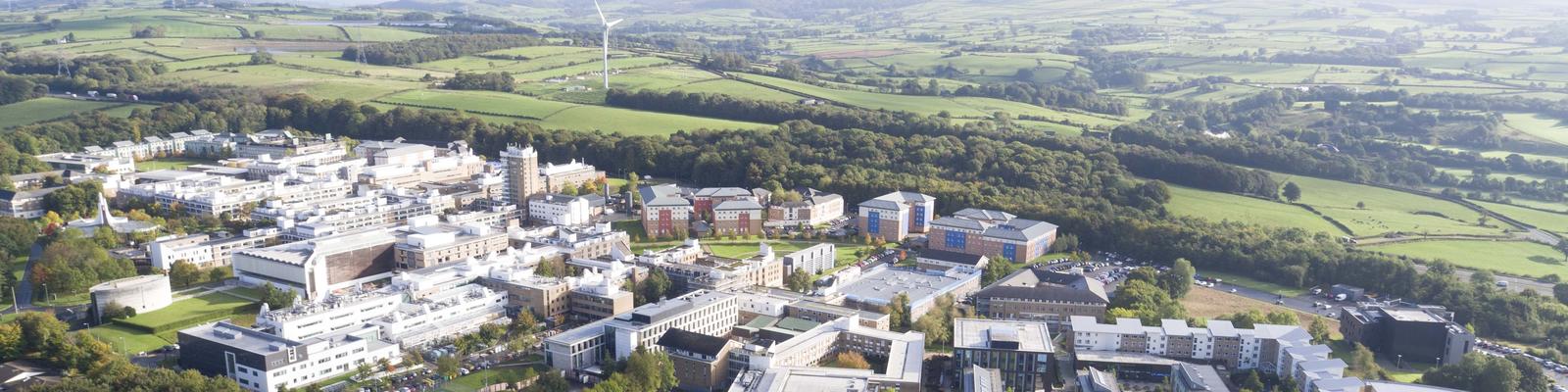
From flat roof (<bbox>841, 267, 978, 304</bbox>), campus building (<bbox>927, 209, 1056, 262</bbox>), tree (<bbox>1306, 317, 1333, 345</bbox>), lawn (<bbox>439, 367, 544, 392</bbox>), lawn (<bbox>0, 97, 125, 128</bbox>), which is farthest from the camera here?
lawn (<bbox>0, 97, 125, 128</bbox>)

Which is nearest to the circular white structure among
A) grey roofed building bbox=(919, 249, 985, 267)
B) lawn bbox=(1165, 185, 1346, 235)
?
grey roofed building bbox=(919, 249, 985, 267)

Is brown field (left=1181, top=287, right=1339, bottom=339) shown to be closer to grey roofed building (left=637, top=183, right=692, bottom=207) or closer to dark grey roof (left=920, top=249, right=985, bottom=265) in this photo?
dark grey roof (left=920, top=249, right=985, bottom=265)

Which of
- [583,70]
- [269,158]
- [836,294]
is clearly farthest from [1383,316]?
[583,70]

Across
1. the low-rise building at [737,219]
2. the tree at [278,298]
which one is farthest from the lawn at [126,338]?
the low-rise building at [737,219]

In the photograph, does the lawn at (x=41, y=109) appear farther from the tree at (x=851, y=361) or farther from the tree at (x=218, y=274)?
the tree at (x=851, y=361)

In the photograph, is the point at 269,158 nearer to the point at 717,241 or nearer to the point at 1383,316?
the point at 717,241

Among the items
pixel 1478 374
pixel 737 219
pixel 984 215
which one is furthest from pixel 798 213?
pixel 1478 374
